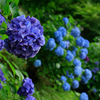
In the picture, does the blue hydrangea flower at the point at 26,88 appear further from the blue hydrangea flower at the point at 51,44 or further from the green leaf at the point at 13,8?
the blue hydrangea flower at the point at 51,44

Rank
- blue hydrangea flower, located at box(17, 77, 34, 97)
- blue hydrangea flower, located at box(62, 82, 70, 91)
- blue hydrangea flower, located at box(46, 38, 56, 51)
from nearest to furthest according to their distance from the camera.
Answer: blue hydrangea flower, located at box(17, 77, 34, 97)
blue hydrangea flower, located at box(46, 38, 56, 51)
blue hydrangea flower, located at box(62, 82, 70, 91)

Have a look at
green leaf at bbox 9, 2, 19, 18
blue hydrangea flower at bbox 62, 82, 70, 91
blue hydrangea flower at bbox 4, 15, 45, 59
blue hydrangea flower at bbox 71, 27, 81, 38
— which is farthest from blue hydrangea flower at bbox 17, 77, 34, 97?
blue hydrangea flower at bbox 71, 27, 81, 38

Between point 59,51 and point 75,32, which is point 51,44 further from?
point 75,32

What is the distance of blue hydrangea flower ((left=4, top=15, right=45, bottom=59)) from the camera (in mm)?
736

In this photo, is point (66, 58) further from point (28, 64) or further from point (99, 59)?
point (99, 59)

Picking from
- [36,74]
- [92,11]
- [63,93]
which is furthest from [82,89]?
[92,11]

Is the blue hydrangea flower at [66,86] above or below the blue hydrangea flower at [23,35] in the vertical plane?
above

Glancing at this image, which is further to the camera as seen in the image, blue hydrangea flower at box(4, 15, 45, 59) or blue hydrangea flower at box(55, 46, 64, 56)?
blue hydrangea flower at box(55, 46, 64, 56)

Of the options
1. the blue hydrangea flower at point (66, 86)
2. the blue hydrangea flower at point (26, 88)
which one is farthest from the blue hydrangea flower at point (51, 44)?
the blue hydrangea flower at point (26, 88)

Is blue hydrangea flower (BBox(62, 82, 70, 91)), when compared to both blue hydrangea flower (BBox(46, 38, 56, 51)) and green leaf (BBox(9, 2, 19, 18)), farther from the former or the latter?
green leaf (BBox(9, 2, 19, 18))

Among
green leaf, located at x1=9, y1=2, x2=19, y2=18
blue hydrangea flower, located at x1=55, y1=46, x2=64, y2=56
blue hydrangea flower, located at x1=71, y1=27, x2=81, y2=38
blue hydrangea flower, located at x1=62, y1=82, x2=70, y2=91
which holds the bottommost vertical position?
green leaf, located at x1=9, y1=2, x2=19, y2=18

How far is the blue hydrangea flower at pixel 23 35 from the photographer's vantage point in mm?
736

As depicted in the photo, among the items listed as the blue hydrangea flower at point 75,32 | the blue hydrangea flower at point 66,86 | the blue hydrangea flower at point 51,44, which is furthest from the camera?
the blue hydrangea flower at point 75,32

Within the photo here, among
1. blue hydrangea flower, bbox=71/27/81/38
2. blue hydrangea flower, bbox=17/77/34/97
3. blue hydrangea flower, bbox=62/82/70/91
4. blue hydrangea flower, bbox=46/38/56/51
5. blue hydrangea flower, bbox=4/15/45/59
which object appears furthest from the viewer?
blue hydrangea flower, bbox=71/27/81/38
